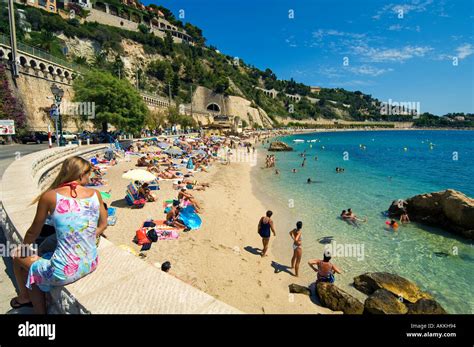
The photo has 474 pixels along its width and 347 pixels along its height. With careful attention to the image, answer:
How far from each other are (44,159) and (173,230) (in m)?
A: 7.62

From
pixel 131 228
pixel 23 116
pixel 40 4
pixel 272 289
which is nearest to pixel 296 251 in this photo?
pixel 272 289

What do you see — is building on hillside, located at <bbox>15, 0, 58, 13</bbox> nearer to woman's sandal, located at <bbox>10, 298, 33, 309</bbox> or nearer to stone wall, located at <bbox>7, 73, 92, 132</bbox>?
stone wall, located at <bbox>7, 73, 92, 132</bbox>

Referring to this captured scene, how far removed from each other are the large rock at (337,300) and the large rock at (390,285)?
1.18 metres

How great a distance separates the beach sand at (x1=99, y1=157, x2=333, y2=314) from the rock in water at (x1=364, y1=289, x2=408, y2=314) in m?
1.14

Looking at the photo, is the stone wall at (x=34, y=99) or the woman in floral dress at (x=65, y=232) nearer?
the woman in floral dress at (x=65, y=232)

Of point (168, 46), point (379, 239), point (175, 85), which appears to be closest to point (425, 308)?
point (379, 239)

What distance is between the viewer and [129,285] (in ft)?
9.25

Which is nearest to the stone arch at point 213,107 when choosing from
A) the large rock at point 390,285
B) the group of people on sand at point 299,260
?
the group of people on sand at point 299,260

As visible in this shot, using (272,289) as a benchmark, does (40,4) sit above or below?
above

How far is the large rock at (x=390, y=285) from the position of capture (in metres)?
7.05

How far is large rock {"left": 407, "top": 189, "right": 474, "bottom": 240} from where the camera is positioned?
11953 millimetres

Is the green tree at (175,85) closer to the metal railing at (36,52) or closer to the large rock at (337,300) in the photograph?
the metal railing at (36,52)

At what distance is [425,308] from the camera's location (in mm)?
6363
